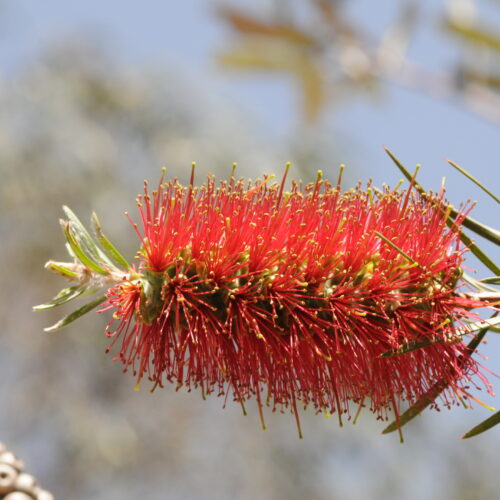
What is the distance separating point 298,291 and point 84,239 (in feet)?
1.23

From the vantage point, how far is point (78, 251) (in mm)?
1197

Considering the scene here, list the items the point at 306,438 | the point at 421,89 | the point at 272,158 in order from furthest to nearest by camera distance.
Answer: the point at 306,438
the point at 272,158
the point at 421,89

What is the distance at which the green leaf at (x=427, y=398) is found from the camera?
116 centimetres

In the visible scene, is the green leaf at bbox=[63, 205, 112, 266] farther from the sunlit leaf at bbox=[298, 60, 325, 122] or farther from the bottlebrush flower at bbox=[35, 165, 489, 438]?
the sunlit leaf at bbox=[298, 60, 325, 122]

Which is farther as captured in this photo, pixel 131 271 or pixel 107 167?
pixel 107 167

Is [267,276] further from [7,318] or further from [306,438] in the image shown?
[7,318]

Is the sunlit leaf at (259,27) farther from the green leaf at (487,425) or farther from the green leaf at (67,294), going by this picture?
the green leaf at (487,425)

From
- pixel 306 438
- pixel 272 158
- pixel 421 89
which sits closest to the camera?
pixel 421 89

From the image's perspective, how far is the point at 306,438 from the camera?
7.98 m

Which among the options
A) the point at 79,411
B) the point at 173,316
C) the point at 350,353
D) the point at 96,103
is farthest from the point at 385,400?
the point at 96,103

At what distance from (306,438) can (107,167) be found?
364cm

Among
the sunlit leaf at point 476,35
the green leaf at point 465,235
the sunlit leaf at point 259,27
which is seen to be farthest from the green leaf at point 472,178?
the sunlit leaf at point 259,27

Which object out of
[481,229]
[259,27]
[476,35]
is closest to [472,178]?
[481,229]

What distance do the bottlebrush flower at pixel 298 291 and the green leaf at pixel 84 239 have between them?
2 cm
